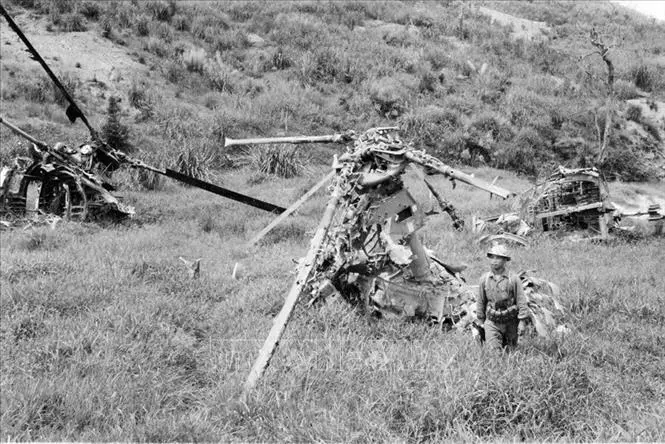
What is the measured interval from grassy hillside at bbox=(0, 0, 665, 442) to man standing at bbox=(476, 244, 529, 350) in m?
0.28

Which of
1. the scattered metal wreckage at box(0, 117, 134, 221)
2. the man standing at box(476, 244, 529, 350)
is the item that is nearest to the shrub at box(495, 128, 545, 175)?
the scattered metal wreckage at box(0, 117, 134, 221)

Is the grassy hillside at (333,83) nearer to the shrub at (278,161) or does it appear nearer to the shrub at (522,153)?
the shrub at (522,153)

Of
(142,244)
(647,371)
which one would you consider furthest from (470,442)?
(142,244)

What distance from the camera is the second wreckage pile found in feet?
18.1

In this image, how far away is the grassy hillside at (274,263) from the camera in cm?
395

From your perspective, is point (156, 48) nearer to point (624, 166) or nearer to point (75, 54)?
point (75, 54)

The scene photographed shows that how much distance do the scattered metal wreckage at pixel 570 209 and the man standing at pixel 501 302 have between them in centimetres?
583

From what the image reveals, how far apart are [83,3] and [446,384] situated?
2317 cm

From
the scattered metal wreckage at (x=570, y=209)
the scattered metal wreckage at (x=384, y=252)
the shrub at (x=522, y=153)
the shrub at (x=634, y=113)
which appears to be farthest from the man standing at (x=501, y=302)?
the shrub at (x=634, y=113)

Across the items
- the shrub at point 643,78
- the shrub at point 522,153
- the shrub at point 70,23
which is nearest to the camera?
the shrub at point 522,153

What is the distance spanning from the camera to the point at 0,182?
33.4 ft

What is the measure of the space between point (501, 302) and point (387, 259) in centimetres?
186

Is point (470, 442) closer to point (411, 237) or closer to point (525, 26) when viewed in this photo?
point (411, 237)

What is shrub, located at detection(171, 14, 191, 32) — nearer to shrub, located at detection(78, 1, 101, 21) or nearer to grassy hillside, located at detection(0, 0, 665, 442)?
grassy hillside, located at detection(0, 0, 665, 442)
